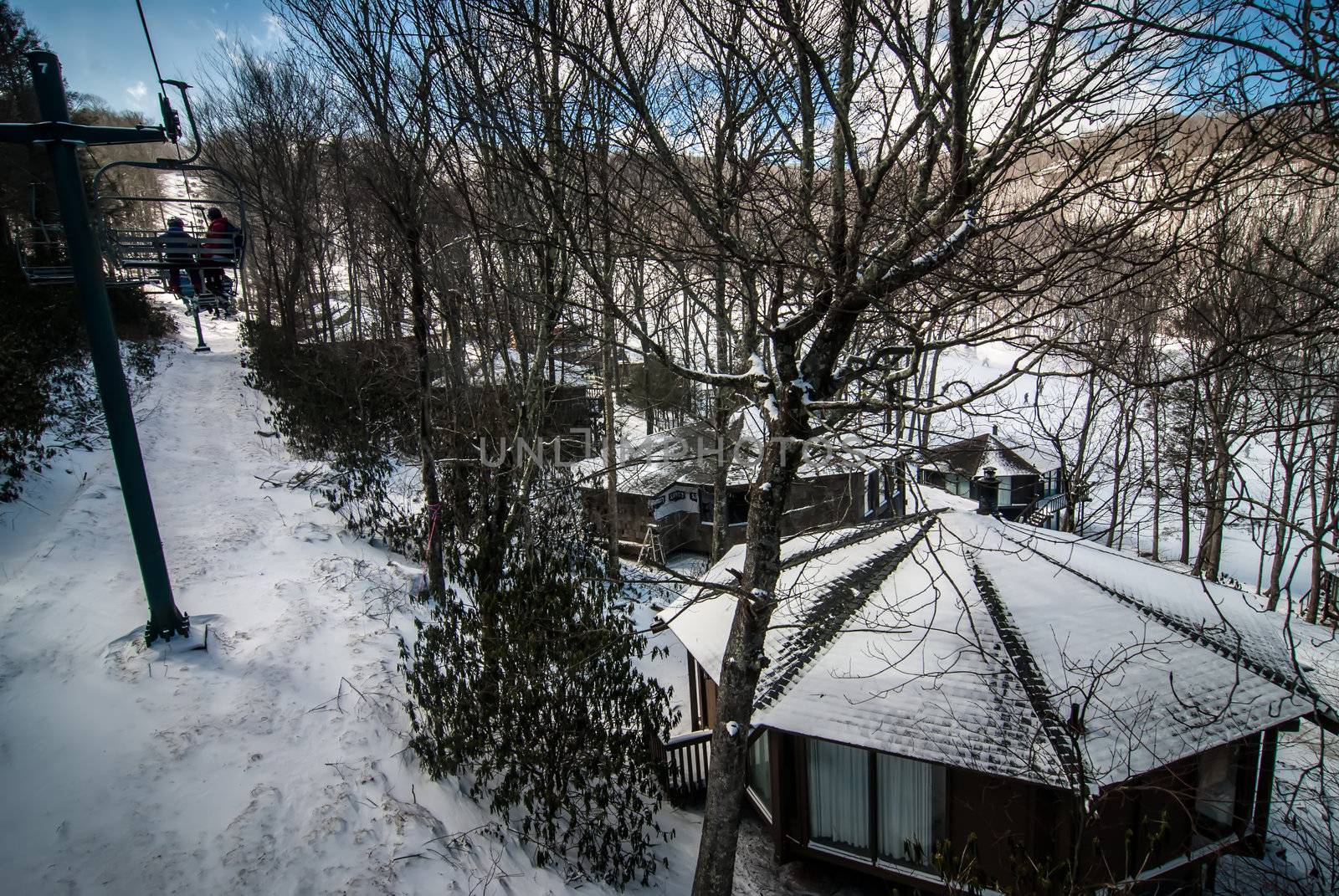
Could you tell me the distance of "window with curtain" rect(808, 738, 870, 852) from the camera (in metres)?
6.80

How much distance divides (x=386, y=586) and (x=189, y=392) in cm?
1265

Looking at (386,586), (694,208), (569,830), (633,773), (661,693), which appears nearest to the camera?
(694,208)

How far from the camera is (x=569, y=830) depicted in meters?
5.39

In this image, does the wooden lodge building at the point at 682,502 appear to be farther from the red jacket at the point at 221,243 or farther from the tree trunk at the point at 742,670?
the tree trunk at the point at 742,670

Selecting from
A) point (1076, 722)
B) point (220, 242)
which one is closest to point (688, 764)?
point (1076, 722)

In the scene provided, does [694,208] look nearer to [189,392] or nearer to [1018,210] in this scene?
[1018,210]

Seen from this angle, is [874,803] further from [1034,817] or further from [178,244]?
[178,244]

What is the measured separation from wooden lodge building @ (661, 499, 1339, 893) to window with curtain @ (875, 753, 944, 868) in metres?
0.02

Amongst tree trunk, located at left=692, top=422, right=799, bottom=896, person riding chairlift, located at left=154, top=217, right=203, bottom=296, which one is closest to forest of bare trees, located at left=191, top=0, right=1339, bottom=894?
tree trunk, located at left=692, top=422, right=799, bottom=896

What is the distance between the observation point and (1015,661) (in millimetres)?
6062

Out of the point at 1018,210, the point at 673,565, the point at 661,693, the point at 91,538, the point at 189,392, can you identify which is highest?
the point at 1018,210

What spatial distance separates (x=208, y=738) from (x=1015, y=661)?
22.8 ft

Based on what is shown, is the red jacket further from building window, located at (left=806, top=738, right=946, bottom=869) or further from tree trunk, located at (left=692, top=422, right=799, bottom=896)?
building window, located at (left=806, top=738, right=946, bottom=869)

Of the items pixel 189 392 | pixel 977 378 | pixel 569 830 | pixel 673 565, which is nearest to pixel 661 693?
pixel 569 830
